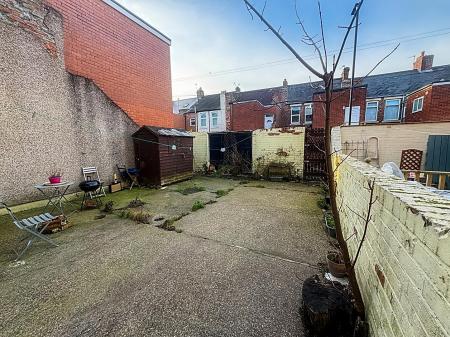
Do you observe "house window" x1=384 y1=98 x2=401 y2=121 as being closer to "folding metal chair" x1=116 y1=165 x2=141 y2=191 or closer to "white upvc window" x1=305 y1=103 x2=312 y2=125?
"white upvc window" x1=305 y1=103 x2=312 y2=125

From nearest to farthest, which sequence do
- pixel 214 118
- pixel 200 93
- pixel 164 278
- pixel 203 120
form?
pixel 164 278
pixel 214 118
pixel 203 120
pixel 200 93

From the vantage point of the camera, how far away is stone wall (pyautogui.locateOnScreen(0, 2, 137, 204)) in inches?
189

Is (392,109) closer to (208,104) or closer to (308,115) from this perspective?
(308,115)

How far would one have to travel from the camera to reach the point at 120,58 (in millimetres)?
7891

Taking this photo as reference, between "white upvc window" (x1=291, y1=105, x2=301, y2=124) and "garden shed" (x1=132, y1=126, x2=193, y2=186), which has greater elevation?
"white upvc window" (x1=291, y1=105, x2=301, y2=124)

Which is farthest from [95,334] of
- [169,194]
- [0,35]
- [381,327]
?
[0,35]

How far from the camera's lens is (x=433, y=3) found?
281cm

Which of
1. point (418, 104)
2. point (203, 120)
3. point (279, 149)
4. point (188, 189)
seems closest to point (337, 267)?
point (188, 189)

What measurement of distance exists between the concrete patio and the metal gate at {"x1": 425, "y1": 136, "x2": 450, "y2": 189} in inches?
254

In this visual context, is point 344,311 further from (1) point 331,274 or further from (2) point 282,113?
(2) point 282,113

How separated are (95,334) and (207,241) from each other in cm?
192

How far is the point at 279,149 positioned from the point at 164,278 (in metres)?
8.12

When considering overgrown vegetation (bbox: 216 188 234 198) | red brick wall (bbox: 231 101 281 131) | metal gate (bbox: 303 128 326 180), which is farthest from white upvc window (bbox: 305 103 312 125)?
overgrown vegetation (bbox: 216 188 234 198)

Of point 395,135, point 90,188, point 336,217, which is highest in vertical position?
point 395,135
